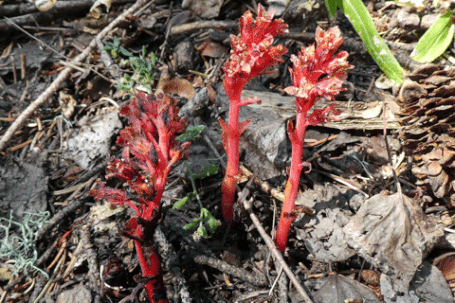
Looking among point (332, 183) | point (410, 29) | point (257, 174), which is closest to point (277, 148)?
point (257, 174)

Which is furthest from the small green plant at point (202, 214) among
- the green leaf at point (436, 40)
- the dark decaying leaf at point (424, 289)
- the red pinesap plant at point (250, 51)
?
the green leaf at point (436, 40)

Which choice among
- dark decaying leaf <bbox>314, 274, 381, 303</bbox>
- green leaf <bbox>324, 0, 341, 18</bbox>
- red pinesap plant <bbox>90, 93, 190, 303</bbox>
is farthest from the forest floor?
green leaf <bbox>324, 0, 341, 18</bbox>

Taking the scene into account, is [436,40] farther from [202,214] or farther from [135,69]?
[135,69]

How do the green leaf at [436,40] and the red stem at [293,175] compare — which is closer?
the red stem at [293,175]

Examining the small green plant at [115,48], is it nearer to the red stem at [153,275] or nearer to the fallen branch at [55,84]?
Result: the fallen branch at [55,84]

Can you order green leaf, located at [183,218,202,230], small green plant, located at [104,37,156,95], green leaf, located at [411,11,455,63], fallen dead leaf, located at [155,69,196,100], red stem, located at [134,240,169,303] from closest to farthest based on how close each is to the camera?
red stem, located at [134,240,169,303]
green leaf, located at [183,218,202,230]
green leaf, located at [411,11,455,63]
small green plant, located at [104,37,156,95]
fallen dead leaf, located at [155,69,196,100]

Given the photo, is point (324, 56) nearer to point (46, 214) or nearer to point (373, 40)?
point (373, 40)

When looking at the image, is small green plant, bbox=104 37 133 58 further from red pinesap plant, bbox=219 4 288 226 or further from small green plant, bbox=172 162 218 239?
red pinesap plant, bbox=219 4 288 226
